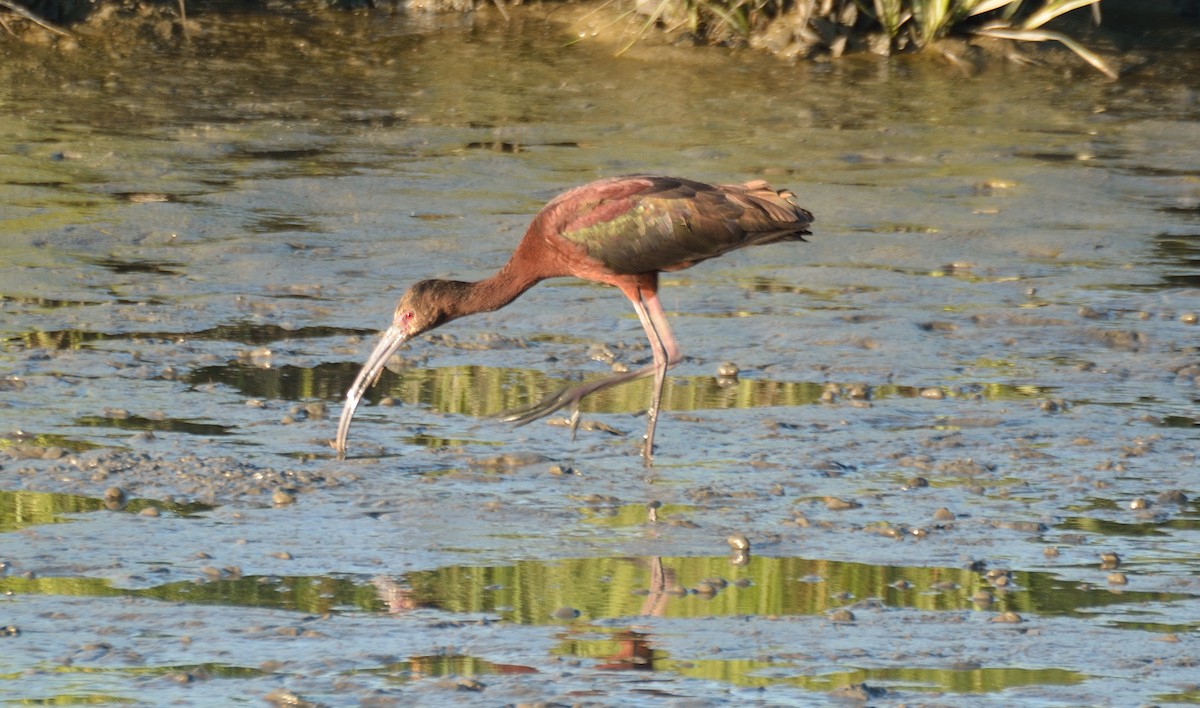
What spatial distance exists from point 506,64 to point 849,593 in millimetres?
8893

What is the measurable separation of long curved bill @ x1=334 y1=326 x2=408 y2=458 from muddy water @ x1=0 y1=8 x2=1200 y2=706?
3.2 inches

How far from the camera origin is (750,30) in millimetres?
13719

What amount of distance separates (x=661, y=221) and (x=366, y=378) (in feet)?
3.68

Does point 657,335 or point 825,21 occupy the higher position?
point 825,21

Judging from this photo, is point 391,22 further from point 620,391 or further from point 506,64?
point 620,391

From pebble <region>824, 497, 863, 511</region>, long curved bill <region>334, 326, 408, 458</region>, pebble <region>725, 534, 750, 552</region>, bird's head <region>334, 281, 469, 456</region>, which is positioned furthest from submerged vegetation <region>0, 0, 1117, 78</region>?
pebble <region>725, 534, 750, 552</region>

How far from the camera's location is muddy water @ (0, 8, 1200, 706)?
453cm

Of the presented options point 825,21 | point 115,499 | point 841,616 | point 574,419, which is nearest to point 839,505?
point 841,616

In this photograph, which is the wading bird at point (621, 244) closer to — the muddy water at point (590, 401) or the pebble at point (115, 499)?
the muddy water at point (590, 401)

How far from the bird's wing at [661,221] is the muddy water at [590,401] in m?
0.55

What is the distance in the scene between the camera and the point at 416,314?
21.8ft

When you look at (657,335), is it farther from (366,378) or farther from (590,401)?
(366,378)

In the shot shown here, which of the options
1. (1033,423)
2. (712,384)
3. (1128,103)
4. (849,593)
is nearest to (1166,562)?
(849,593)

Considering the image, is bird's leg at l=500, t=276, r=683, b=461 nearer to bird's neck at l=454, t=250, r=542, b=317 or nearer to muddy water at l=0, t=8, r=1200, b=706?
muddy water at l=0, t=8, r=1200, b=706
